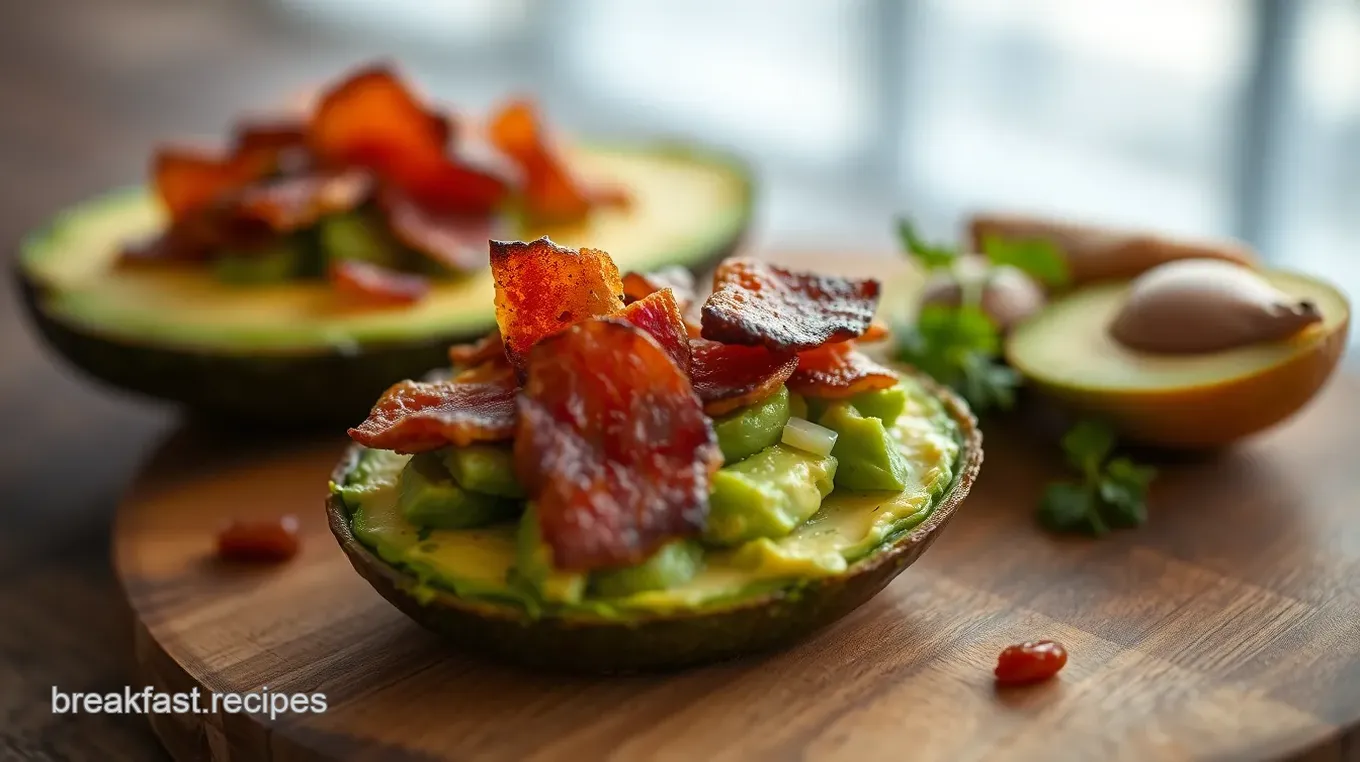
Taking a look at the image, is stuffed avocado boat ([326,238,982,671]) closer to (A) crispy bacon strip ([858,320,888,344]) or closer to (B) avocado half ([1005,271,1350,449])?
(A) crispy bacon strip ([858,320,888,344])

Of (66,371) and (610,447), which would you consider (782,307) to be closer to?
(610,447)

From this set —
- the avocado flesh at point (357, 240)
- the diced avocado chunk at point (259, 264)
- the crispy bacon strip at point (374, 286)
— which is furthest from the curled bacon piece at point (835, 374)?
the diced avocado chunk at point (259, 264)

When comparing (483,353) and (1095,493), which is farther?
(1095,493)

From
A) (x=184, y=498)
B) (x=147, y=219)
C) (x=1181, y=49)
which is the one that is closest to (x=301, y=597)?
Result: (x=184, y=498)

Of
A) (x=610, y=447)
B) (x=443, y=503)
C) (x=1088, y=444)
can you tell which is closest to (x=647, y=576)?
(x=610, y=447)

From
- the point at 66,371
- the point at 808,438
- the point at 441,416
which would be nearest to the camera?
the point at 441,416

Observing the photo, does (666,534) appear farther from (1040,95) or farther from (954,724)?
(1040,95)

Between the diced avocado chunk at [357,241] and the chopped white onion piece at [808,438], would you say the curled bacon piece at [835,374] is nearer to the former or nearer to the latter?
the chopped white onion piece at [808,438]
